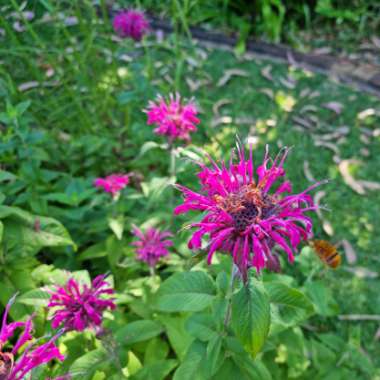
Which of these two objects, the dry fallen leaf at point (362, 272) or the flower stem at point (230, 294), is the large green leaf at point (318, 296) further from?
the dry fallen leaf at point (362, 272)

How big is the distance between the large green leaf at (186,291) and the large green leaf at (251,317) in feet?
0.70

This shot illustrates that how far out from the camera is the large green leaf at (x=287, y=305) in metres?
1.03

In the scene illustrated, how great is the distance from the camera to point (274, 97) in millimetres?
3061

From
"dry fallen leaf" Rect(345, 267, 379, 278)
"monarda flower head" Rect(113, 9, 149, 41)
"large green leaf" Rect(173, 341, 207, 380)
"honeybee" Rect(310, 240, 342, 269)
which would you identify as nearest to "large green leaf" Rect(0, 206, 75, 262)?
"large green leaf" Rect(173, 341, 207, 380)

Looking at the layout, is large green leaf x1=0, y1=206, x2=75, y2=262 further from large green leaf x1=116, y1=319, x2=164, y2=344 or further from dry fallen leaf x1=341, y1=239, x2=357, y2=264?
dry fallen leaf x1=341, y1=239, x2=357, y2=264

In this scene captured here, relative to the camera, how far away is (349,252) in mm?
2154

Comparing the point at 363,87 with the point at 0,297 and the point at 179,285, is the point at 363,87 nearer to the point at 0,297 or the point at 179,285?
the point at 179,285

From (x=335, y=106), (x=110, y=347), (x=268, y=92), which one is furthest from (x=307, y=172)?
(x=110, y=347)

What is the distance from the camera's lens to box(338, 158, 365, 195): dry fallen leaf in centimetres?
246

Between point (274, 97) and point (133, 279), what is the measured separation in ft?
6.37

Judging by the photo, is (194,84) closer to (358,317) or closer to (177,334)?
(358,317)

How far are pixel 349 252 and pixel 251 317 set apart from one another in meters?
1.51

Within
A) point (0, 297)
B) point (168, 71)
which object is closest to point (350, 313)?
point (0, 297)

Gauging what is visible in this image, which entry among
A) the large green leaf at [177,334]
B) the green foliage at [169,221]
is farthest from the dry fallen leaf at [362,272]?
the large green leaf at [177,334]
